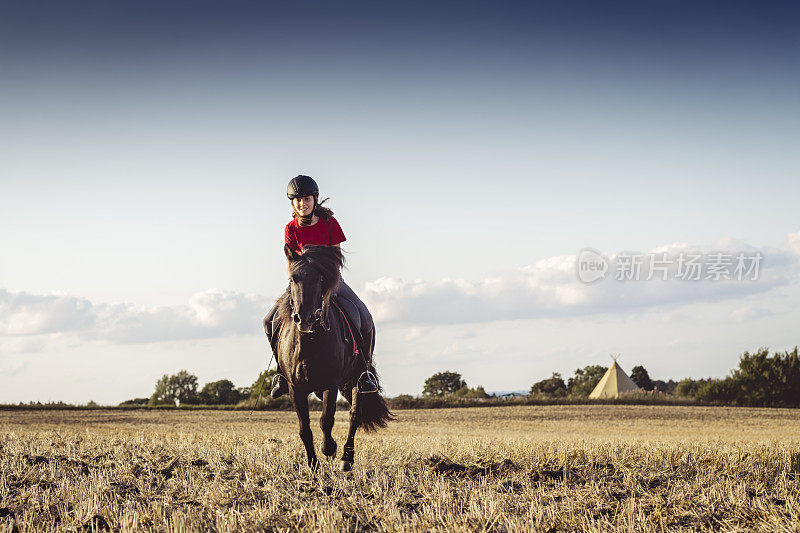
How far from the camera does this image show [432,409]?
41.7m

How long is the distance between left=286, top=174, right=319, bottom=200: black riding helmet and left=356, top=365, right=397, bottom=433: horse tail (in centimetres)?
313

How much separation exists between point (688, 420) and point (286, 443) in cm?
2825

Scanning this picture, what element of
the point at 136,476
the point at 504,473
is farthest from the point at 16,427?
the point at 504,473

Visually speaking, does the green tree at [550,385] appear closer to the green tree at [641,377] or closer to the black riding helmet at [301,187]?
the green tree at [641,377]

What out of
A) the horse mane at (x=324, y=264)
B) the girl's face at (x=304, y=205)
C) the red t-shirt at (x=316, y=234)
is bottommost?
the horse mane at (x=324, y=264)

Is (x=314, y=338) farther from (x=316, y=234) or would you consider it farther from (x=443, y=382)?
(x=443, y=382)

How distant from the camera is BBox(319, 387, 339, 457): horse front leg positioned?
929 centimetres

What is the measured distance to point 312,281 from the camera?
832 centimetres

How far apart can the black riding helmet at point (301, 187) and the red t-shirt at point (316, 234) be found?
45 cm

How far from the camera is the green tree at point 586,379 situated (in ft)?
328

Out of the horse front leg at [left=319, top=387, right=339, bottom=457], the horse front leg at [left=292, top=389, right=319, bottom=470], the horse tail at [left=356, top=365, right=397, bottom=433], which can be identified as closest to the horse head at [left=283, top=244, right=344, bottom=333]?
the horse front leg at [left=319, top=387, right=339, bottom=457]

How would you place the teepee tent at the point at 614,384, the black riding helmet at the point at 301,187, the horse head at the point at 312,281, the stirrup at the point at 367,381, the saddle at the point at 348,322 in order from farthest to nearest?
the teepee tent at the point at 614,384 < the stirrup at the point at 367,381 < the saddle at the point at 348,322 < the black riding helmet at the point at 301,187 < the horse head at the point at 312,281

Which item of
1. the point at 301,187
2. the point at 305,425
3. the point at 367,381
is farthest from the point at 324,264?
the point at 367,381

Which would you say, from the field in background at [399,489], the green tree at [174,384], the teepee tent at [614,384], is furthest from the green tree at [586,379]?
the field in background at [399,489]
